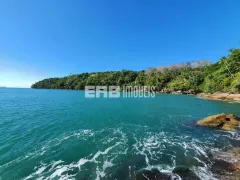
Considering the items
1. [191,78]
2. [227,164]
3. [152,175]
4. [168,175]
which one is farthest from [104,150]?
[191,78]

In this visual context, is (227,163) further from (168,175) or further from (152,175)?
(152,175)

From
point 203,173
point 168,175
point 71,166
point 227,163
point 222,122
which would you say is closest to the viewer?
point 168,175

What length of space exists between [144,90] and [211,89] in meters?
53.6

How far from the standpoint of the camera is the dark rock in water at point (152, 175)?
9656mm

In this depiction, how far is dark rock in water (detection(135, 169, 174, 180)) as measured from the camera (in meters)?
9.66

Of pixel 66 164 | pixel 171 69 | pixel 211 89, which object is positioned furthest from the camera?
pixel 171 69

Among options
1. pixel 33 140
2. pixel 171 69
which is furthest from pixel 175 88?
pixel 33 140

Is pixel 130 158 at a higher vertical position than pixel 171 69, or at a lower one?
lower

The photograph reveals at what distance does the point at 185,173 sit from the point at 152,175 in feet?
7.55

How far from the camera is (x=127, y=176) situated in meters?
9.98

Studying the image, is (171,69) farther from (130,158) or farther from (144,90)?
(130,158)

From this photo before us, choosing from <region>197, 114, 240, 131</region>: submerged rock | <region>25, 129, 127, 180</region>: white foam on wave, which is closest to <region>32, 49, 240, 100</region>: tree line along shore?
<region>197, 114, 240, 131</region>: submerged rock

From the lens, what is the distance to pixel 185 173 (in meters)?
10.2

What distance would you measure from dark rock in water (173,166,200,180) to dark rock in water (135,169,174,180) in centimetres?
82
